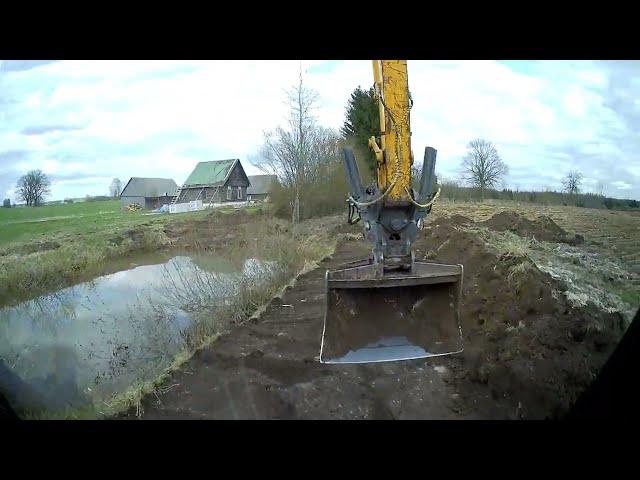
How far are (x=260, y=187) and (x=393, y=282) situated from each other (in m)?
5.88

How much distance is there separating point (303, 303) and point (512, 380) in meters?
5.39

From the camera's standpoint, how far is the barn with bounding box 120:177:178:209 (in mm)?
6676

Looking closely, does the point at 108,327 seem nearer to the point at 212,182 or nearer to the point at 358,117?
the point at 212,182

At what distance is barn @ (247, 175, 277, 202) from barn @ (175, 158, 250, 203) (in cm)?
83

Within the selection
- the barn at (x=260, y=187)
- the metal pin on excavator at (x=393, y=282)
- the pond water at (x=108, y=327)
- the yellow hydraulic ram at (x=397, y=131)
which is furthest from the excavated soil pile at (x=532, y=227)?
the pond water at (x=108, y=327)

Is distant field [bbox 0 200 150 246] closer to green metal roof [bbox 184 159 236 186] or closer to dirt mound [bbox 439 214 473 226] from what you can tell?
green metal roof [bbox 184 159 236 186]

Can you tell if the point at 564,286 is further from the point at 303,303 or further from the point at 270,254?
the point at 270,254

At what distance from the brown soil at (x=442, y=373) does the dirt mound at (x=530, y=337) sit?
0.01 m

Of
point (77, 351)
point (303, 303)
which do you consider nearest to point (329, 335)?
point (77, 351)

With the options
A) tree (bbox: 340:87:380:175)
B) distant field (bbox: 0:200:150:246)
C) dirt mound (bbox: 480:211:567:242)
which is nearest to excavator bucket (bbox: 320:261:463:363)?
dirt mound (bbox: 480:211:567:242)

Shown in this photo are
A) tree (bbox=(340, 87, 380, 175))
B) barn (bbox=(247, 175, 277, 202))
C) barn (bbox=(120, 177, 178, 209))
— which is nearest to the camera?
barn (bbox=(120, 177, 178, 209))

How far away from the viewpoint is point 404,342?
→ 13.9 ft

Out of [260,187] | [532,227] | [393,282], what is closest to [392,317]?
[393,282]

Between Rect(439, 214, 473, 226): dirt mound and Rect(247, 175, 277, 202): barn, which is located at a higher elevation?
Rect(247, 175, 277, 202): barn
